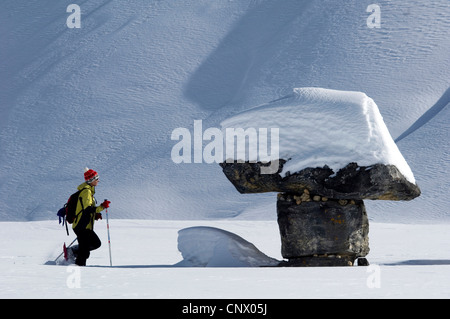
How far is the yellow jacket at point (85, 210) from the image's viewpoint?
34.4 feet

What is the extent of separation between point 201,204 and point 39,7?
17.6 metres

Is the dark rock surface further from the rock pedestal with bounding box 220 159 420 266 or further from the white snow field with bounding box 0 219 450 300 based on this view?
the white snow field with bounding box 0 219 450 300

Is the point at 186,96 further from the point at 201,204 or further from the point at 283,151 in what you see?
the point at 283,151

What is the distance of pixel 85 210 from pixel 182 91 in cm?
2367

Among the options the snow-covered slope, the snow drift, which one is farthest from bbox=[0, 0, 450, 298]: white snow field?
the snow drift

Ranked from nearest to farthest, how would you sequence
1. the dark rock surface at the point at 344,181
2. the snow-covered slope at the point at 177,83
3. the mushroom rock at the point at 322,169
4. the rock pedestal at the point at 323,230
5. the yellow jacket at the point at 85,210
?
the dark rock surface at the point at 344,181
the mushroom rock at the point at 322,169
the yellow jacket at the point at 85,210
the rock pedestal at the point at 323,230
the snow-covered slope at the point at 177,83

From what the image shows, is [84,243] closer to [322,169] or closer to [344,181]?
[322,169]

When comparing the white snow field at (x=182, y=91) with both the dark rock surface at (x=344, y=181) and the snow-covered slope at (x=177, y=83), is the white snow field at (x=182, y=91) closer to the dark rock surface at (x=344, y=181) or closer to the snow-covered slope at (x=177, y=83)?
the snow-covered slope at (x=177, y=83)

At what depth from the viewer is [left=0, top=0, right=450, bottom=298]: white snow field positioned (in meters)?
25.7

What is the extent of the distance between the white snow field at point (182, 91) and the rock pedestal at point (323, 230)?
5.64 m

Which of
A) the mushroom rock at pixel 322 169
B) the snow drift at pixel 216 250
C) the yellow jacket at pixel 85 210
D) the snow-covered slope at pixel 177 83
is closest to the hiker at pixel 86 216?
the yellow jacket at pixel 85 210

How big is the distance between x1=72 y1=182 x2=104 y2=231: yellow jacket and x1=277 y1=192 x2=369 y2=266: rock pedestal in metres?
2.68

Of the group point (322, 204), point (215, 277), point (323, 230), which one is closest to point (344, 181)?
point (322, 204)

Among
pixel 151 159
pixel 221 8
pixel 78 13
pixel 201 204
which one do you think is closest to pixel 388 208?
pixel 201 204
